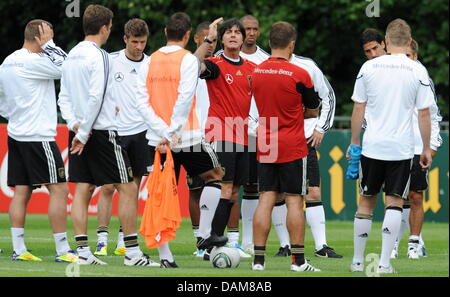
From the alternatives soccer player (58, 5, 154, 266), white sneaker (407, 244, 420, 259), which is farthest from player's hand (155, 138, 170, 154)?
white sneaker (407, 244, 420, 259)

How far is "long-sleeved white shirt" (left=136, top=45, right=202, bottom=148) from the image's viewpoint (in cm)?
1064

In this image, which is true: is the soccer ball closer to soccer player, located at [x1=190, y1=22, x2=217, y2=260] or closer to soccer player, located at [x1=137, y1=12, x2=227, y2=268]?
soccer player, located at [x1=137, y1=12, x2=227, y2=268]

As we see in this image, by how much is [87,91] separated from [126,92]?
7.24ft

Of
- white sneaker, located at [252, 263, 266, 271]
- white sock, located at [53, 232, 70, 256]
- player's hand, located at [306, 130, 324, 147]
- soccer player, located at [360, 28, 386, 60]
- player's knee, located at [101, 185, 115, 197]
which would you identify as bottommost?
white sneaker, located at [252, 263, 266, 271]

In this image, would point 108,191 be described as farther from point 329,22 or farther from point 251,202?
point 329,22

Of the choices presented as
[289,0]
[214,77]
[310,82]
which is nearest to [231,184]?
[214,77]

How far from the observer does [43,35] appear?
459 inches

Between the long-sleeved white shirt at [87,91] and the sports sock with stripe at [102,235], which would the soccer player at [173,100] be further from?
the sports sock with stripe at [102,235]

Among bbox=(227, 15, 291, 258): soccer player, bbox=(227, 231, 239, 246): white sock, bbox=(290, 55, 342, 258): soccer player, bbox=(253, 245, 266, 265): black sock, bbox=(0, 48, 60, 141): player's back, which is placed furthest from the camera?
bbox=(227, 15, 291, 258): soccer player

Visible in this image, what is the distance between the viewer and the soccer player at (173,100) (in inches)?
420

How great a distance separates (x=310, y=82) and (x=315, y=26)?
16.8m

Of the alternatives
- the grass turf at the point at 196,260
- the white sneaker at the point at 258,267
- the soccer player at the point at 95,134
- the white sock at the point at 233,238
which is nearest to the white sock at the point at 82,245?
the soccer player at the point at 95,134

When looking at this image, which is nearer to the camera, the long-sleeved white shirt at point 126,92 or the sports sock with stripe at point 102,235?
the sports sock with stripe at point 102,235

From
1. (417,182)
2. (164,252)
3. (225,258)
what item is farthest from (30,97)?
(417,182)
